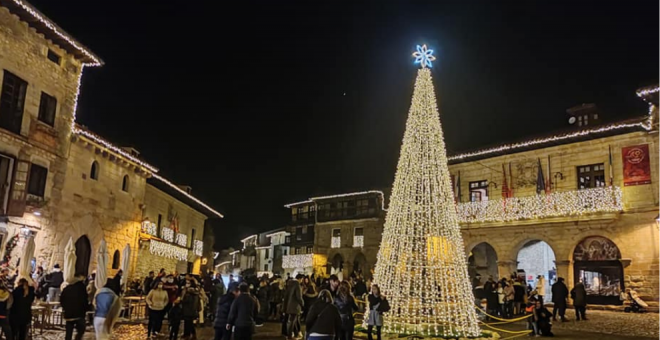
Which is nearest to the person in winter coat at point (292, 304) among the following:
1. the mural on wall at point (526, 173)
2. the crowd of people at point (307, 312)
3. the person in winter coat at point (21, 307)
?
the crowd of people at point (307, 312)

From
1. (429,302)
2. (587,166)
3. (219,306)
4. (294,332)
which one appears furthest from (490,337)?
(587,166)

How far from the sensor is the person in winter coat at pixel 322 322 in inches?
268

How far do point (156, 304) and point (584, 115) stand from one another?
2502 centimetres

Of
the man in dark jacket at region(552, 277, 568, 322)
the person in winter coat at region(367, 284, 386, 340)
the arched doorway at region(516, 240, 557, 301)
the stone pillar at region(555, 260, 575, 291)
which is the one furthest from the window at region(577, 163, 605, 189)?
the person in winter coat at region(367, 284, 386, 340)

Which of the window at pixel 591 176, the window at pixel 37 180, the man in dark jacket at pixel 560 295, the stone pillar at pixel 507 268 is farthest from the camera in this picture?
the stone pillar at pixel 507 268

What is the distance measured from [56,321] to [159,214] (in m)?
15.4

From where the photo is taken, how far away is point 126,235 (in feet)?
80.3

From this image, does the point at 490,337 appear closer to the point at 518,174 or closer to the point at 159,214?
the point at 518,174

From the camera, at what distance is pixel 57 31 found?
18.8 meters

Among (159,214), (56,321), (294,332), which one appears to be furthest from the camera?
(159,214)

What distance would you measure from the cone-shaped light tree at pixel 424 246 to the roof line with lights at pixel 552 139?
14324 millimetres

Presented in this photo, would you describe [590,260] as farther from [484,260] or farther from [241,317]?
[241,317]

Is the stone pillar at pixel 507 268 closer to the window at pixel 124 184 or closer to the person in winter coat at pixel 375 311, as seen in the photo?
the person in winter coat at pixel 375 311

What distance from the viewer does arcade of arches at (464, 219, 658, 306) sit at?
2178 centimetres
